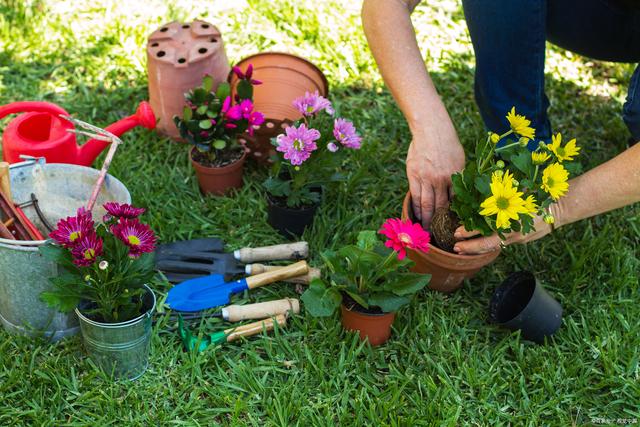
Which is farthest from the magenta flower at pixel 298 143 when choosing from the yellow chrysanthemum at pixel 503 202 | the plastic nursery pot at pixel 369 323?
the yellow chrysanthemum at pixel 503 202

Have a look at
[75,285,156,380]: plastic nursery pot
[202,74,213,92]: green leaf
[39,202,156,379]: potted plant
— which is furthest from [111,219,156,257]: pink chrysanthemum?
[202,74,213,92]: green leaf

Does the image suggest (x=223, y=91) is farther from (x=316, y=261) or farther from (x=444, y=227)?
(x=444, y=227)

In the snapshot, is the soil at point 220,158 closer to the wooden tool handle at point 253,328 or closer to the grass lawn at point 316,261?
the grass lawn at point 316,261

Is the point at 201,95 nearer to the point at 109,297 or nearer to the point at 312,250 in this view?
the point at 312,250

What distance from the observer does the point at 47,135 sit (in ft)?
6.85

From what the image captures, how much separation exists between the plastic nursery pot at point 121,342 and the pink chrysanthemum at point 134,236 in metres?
0.20

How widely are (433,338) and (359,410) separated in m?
0.34

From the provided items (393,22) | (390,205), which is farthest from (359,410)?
(393,22)

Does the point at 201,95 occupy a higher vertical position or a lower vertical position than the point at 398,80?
lower

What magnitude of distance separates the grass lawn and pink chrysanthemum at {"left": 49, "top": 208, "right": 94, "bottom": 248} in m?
0.41

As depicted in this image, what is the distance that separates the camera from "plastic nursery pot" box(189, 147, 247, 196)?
2.19 meters

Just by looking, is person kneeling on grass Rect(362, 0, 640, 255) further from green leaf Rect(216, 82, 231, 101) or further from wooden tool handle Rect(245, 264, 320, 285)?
green leaf Rect(216, 82, 231, 101)

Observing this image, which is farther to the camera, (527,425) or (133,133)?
(133,133)

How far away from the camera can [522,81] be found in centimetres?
208
